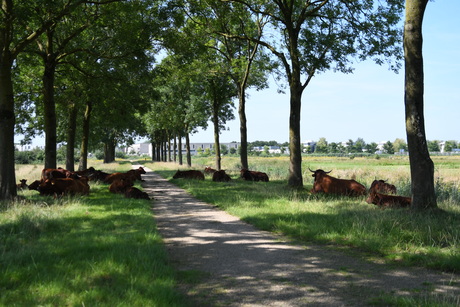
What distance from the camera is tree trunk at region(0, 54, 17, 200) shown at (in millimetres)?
11445

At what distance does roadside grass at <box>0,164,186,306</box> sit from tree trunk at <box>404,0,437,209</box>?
6.24 m

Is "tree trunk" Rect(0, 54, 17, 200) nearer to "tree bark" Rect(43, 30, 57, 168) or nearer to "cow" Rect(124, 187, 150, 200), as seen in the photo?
"cow" Rect(124, 187, 150, 200)

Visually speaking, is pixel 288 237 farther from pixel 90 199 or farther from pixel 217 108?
pixel 217 108

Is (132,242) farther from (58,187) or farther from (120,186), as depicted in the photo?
(120,186)

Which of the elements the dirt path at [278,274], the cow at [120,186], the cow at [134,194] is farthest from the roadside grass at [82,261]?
the cow at [120,186]

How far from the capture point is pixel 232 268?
5.39m

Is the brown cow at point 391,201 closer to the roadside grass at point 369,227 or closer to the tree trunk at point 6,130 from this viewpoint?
the roadside grass at point 369,227

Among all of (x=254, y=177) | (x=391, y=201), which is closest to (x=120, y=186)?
(x=254, y=177)

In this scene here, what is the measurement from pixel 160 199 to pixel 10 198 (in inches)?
189

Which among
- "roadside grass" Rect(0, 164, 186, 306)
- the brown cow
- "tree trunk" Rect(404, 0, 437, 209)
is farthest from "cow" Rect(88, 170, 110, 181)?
"tree trunk" Rect(404, 0, 437, 209)

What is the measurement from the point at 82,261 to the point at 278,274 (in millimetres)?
2763

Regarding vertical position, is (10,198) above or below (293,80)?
below

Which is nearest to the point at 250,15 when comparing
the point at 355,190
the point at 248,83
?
the point at 248,83

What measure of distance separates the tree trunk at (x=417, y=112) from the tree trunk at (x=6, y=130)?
11.6m
